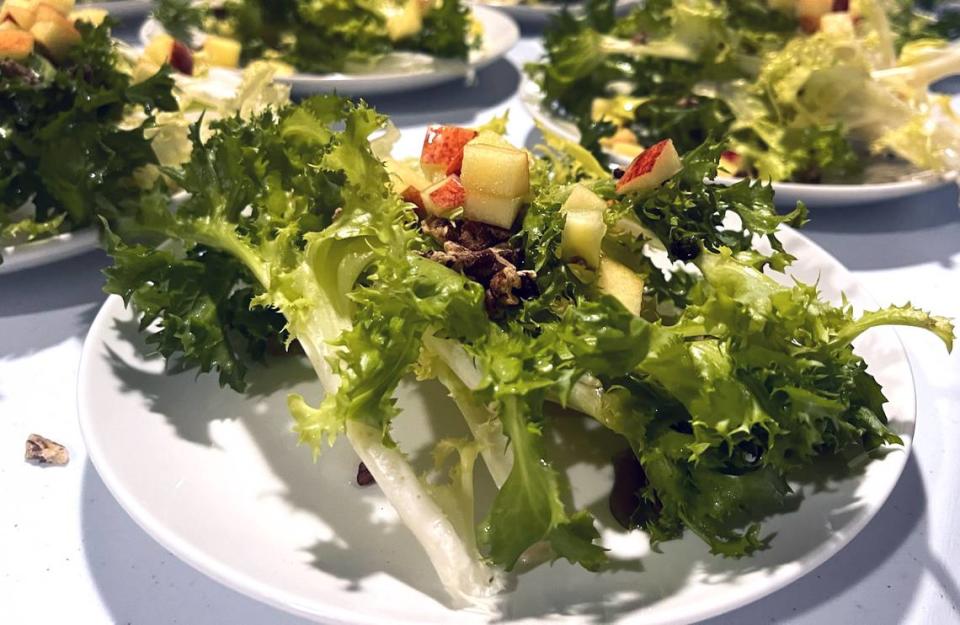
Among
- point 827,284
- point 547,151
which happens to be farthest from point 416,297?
point 827,284

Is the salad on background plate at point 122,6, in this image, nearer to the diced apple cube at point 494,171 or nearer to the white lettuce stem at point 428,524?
the diced apple cube at point 494,171

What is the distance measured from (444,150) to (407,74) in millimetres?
1753

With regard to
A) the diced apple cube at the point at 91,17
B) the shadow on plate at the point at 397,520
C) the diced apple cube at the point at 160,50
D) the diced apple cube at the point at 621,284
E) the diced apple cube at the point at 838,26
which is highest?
the diced apple cube at the point at 91,17

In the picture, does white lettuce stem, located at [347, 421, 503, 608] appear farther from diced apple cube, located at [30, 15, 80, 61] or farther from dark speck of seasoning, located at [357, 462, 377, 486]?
diced apple cube, located at [30, 15, 80, 61]

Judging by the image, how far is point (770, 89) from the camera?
9.82ft

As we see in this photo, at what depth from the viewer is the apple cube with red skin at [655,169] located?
1658 mm

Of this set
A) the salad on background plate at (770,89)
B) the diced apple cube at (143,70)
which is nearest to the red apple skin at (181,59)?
the diced apple cube at (143,70)

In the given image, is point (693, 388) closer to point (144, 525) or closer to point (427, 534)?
point (427, 534)

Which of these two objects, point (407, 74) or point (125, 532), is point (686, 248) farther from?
point (407, 74)

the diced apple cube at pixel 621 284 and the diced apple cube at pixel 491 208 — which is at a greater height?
the diced apple cube at pixel 491 208

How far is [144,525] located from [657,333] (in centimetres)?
94

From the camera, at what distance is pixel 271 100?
2500 millimetres

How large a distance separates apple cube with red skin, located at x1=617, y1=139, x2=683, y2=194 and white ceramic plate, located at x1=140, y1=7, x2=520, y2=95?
6.30 feet

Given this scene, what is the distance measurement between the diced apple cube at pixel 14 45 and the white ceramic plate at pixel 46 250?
0.61 m
